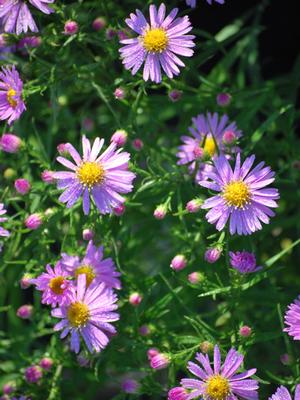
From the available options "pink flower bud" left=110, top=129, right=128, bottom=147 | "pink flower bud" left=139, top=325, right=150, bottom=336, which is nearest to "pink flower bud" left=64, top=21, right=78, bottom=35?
"pink flower bud" left=110, top=129, right=128, bottom=147

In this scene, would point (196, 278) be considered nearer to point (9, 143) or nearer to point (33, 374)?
point (33, 374)

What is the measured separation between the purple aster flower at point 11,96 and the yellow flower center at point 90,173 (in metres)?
0.27

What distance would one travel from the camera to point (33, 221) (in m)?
1.99

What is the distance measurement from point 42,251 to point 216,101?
0.82 metres

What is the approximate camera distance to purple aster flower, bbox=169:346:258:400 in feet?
5.84

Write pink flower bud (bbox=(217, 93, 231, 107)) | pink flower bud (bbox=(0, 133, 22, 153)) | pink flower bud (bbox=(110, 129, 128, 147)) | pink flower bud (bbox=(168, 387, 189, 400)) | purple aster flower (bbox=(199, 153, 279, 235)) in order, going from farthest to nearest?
pink flower bud (bbox=(217, 93, 231, 107)) → pink flower bud (bbox=(0, 133, 22, 153)) → pink flower bud (bbox=(110, 129, 128, 147)) → purple aster flower (bbox=(199, 153, 279, 235)) → pink flower bud (bbox=(168, 387, 189, 400))

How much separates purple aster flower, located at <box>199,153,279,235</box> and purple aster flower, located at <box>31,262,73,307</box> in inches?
18.5

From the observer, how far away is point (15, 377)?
2361 millimetres

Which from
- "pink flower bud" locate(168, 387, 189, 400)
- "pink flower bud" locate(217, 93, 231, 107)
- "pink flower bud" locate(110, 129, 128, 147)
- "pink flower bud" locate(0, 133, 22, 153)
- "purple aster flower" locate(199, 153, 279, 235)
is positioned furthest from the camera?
"pink flower bud" locate(217, 93, 231, 107)

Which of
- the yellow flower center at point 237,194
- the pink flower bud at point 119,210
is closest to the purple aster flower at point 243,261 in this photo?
the yellow flower center at point 237,194

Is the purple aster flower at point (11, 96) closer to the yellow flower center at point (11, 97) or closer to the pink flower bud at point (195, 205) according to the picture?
the yellow flower center at point (11, 97)

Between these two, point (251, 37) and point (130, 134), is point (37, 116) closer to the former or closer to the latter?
point (130, 134)

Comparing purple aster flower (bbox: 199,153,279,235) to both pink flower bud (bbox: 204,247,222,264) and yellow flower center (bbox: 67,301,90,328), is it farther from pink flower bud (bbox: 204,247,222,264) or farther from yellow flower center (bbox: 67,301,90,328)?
yellow flower center (bbox: 67,301,90,328)

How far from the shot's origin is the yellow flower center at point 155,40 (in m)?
1.98
